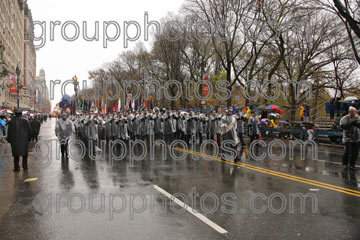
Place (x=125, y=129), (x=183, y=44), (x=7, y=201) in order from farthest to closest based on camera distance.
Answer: (x=183, y=44) → (x=125, y=129) → (x=7, y=201)

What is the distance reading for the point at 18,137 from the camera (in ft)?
31.5

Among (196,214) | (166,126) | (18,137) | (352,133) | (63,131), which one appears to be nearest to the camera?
(196,214)

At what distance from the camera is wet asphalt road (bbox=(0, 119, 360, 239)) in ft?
14.9

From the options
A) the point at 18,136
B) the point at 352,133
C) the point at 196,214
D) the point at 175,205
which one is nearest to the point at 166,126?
the point at 18,136

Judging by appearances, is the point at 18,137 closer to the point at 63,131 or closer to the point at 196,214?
the point at 63,131

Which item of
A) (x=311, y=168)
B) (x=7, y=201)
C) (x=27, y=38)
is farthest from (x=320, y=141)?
(x=27, y=38)

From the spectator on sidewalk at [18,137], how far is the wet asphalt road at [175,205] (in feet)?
1.72

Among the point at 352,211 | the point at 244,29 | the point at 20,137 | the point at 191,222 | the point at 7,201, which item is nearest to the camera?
the point at 191,222

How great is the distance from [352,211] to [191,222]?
294 cm

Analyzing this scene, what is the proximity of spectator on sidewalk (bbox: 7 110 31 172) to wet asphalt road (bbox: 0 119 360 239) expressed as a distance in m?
0.52

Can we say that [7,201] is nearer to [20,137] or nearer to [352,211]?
[20,137]

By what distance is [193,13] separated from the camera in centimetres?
2647

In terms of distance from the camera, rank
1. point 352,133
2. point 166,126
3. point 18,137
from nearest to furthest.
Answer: point 18,137 → point 352,133 → point 166,126

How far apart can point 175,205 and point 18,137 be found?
6.33 meters
